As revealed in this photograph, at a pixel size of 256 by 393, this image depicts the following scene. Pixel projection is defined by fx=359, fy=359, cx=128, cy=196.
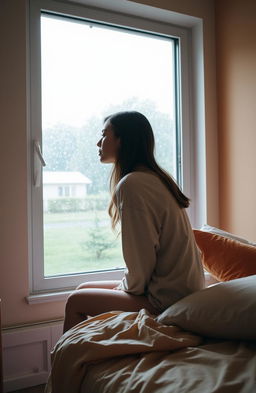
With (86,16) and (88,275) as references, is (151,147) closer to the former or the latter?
(88,275)

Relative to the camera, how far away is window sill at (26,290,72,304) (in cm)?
183

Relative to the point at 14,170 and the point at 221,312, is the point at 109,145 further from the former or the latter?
the point at 221,312

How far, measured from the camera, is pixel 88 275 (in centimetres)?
207

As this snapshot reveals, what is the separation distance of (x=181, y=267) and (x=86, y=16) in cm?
159

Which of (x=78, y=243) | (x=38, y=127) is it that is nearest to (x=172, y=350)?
(x=78, y=243)

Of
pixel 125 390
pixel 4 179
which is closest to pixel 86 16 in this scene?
pixel 4 179

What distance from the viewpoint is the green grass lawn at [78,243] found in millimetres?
2023

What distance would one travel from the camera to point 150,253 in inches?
49.8

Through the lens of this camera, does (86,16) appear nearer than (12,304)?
No

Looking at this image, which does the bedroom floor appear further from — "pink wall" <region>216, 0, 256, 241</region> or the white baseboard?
"pink wall" <region>216, 0, 256, 241</region>

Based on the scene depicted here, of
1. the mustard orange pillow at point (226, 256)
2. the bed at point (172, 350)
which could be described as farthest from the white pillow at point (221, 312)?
the mustard orange pillow at point (226, 256)

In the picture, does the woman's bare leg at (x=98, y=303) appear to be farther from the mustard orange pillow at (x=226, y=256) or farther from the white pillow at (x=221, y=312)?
the mustard orange pillow at (x=226, y=256)

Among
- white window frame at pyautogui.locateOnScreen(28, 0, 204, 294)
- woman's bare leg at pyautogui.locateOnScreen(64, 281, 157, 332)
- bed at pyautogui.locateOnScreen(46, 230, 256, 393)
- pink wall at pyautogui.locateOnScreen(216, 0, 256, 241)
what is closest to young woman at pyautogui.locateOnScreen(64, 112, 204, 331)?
woman's bare leg at pyautogui.locateOnScreen(64, 281, 157, 332)

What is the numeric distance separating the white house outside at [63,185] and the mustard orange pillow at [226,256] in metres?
0.74
